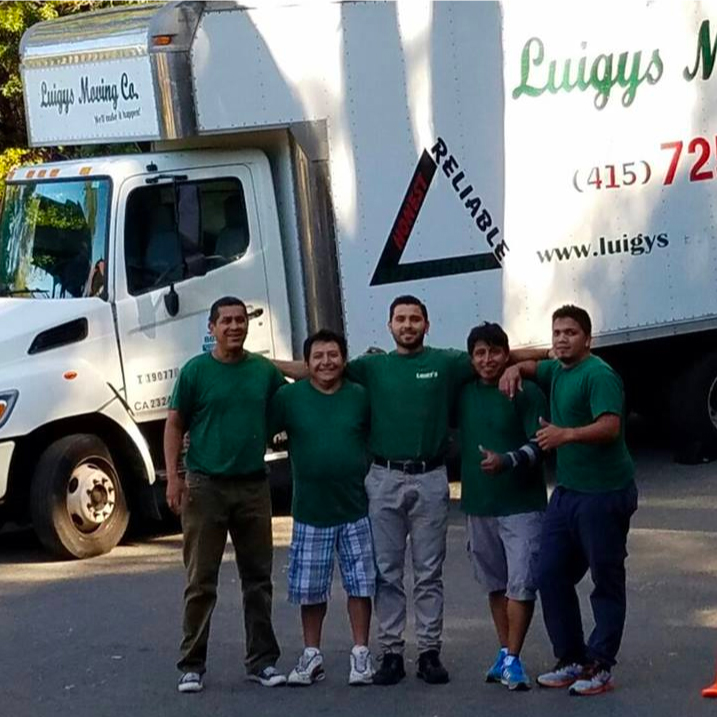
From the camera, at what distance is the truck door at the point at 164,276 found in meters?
10.8

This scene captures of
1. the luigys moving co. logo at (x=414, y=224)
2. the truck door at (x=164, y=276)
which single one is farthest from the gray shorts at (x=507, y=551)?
the luigys moving co. logo at (x=414, y=224)

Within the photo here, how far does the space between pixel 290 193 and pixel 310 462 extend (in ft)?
13.6

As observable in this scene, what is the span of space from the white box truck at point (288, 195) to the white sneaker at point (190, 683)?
3181 mm

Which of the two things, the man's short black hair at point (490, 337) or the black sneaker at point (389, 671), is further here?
the black sneaker at point (389, 671)

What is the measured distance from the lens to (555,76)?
12039mm

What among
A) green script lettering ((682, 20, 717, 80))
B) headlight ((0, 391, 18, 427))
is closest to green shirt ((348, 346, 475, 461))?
headlight ((0, 391, 18, 427))

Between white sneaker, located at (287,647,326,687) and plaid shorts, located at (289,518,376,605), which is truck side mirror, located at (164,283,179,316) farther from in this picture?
white sneaker, located at (287,647,326,687)

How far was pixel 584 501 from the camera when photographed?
707 cm

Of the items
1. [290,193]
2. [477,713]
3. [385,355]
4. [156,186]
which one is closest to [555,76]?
[290,193]

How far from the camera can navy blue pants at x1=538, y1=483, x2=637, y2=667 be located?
7.05m

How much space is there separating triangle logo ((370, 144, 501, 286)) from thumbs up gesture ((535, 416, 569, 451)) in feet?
14.5

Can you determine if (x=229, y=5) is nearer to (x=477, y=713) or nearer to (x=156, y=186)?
(x=156, y=186)

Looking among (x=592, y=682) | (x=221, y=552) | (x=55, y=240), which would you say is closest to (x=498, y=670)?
(x=592, y=682)

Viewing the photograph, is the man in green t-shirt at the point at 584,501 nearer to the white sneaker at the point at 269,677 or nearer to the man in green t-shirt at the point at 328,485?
the man in green t-shirt at the point at 328,485
